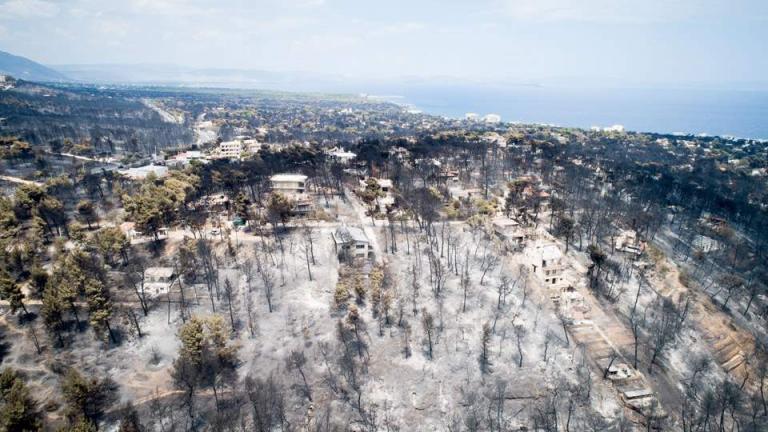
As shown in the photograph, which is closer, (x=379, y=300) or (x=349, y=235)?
(x=379, y=300)

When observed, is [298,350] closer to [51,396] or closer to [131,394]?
[131,394]

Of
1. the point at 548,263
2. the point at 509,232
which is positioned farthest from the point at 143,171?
the point at 548,263

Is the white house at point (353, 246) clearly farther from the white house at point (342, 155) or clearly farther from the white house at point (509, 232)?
the white house at point (342, 155)

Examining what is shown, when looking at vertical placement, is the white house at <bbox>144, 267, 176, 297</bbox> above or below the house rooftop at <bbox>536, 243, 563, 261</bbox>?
below

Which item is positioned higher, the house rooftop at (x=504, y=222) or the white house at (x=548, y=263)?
the house rooftop at (x=504, y=222)

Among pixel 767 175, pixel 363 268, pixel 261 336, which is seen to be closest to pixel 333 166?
pixel 363 268

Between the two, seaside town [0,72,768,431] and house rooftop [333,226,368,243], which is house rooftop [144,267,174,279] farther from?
house rooftop [333,226,368,243]

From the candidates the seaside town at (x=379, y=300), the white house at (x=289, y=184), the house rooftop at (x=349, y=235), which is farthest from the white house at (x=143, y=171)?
the house rooftop at (x=349, y=235)

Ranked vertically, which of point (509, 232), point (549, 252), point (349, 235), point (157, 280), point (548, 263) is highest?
point (349, 235)

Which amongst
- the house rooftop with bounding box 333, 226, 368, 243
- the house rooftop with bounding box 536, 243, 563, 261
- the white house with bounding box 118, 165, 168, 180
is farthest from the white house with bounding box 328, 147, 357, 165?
the house rooftop with bounding box 536, 243, 563, 261

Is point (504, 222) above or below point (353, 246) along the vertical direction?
above

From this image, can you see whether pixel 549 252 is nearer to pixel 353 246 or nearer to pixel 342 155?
pixel 353 246

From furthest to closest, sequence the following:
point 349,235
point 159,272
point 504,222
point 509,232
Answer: point 504,222
point 509,232
point 349,235
point 159,272
